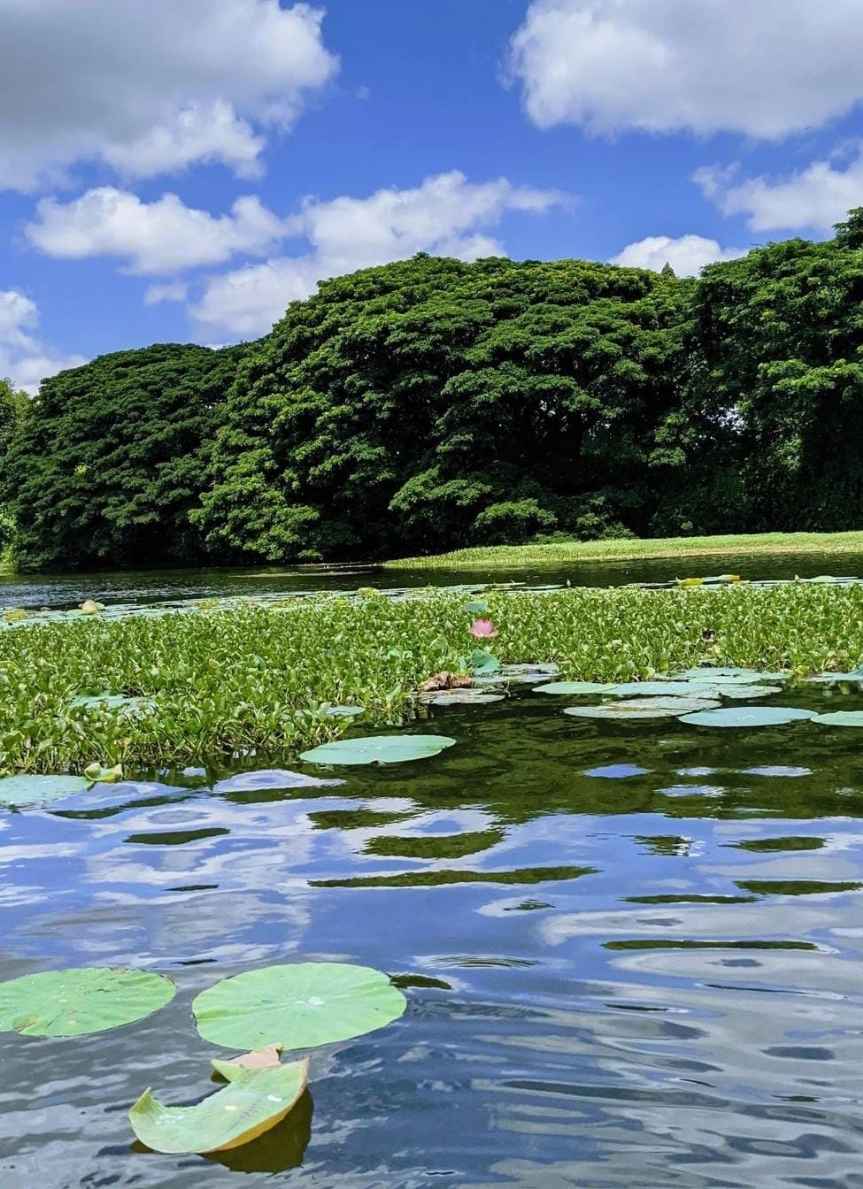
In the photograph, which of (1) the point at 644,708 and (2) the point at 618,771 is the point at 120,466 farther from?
(2) the point at 618,771

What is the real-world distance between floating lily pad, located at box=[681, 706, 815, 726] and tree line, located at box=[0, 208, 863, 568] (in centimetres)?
3018

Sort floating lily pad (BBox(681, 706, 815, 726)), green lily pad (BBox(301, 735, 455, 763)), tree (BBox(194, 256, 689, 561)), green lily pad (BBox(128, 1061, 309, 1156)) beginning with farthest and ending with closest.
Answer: tree (BBox(194, 256, 689, 561)), floating lily pad (BBox(681, 706, 815, 726)), green lily pad (BBox(301, 735, 455, 763)), green lily pad (BBox(128, 1061, 309, 1156))

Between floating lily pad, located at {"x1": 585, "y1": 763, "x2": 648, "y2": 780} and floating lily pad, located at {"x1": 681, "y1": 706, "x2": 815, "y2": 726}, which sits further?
floating lily pad, located at {"x1": 681, "y1": 706, "x2": 815, "y2": 726}

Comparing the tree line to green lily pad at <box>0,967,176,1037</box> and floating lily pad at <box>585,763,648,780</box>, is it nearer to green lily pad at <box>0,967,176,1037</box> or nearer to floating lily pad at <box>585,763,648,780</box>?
floating lily pad at <box>585,763,648,780</box>

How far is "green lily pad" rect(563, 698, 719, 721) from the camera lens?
6141 millimetres

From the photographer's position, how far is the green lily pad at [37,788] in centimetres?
472

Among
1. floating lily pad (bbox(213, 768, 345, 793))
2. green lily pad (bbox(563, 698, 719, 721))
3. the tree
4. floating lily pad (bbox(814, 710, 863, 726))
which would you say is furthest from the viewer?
the tree

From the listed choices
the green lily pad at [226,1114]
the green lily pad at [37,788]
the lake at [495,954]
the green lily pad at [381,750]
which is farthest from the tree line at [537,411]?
the green lily pad at [226,1114]

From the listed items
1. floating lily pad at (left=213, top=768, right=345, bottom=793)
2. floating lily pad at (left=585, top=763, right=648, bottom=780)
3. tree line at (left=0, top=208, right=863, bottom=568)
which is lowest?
floating lily pad at (left=585, top=763, right=648, bottom=780)

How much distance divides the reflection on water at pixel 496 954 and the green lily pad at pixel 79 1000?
37 millimetres

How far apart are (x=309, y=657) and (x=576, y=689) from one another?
2331 millimetres

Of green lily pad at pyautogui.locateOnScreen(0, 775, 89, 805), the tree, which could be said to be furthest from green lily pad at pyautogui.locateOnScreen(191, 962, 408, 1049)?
the tree

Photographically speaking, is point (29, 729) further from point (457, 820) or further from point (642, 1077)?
point (642, 1077)

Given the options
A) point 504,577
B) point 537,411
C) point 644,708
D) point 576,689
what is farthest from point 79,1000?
point 537,411
